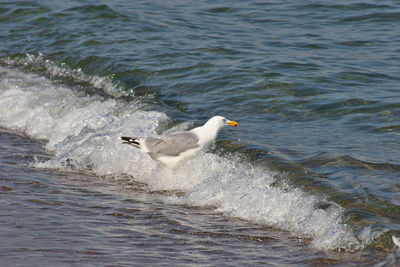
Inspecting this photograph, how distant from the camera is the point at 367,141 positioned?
785 centimetres

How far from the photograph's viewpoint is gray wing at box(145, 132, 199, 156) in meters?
7.20

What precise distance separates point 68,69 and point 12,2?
237 inches

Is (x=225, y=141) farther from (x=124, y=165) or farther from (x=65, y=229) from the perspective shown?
(x=65, y=229)

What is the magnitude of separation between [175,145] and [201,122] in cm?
175

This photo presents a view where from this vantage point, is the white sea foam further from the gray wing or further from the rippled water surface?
the gray wing

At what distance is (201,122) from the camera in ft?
29.2

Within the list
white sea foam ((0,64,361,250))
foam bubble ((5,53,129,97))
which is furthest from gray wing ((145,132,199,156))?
foam bubble ((5,53,129,97))

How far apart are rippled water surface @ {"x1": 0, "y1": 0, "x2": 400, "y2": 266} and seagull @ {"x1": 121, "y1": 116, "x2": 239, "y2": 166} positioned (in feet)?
0.72

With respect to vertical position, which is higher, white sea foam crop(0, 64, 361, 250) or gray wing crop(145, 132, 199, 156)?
gray wing crop(145, 132, 199, 156)

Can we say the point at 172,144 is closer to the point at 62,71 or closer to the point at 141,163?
the point at 141,163

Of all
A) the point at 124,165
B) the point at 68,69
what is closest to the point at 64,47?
the point at 68,69

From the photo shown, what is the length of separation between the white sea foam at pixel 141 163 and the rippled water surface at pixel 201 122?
2cm

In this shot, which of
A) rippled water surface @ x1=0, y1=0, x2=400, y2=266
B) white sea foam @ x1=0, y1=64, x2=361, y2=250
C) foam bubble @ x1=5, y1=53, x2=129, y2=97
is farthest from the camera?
foam bubble @ x1=5, y1=53, x2=129, y2=97

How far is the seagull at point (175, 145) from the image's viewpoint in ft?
23.6
